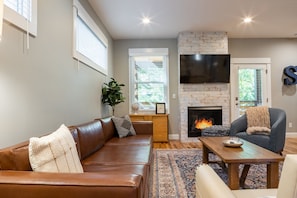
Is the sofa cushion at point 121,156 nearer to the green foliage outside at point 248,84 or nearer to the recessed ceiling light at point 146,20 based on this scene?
the recessed ceiling light at point 146,20

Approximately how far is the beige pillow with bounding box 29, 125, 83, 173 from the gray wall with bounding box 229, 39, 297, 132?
5672 millimetres

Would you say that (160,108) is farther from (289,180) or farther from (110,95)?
(289,180)

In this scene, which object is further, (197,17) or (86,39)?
(197,17)

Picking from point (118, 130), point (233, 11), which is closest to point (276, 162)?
point (118, 130)

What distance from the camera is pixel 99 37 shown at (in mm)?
4680

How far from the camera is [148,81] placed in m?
6.39

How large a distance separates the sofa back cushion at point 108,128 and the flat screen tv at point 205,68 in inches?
101

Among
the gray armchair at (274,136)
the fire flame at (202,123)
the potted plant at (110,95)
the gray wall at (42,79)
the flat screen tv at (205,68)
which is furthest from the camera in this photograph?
the fire flame at (202,123)

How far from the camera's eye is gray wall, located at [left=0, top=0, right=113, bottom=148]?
1.76 m

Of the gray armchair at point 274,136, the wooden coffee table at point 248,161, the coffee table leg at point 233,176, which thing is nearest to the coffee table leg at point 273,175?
the wooden coffee table at point 248,161

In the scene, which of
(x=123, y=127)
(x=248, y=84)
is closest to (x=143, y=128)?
(x=123, y=127)

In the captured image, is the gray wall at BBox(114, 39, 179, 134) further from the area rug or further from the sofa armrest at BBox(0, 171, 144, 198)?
the sofa armrest at BBox(0, 171, 144, 198)

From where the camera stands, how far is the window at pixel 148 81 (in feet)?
20.8

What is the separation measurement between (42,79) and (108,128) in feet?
5.00
